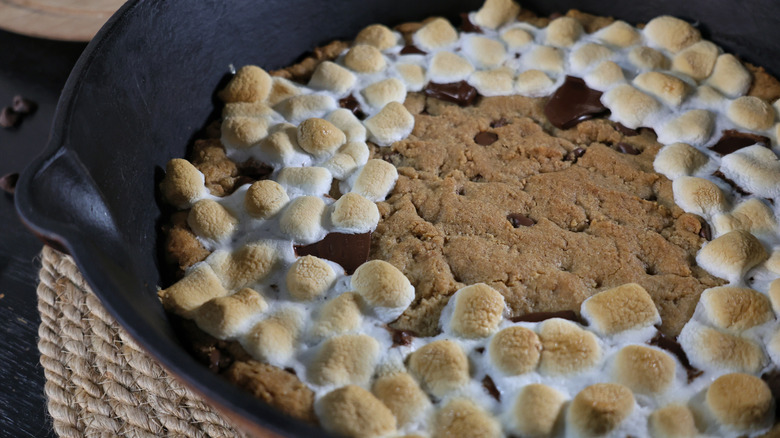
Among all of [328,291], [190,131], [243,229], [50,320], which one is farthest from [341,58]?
[50,320]

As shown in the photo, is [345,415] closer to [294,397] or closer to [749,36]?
[294,397]

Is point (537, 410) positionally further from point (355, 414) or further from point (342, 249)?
point (342, 249)

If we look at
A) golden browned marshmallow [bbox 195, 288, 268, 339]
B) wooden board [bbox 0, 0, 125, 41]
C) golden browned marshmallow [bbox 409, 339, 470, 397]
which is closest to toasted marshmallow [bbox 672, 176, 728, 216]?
golden browned marshmallow [bbox 409, 339, 470, 397]

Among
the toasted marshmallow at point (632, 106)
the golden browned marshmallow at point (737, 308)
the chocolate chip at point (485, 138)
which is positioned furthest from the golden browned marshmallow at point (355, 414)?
the toasted marshmallow at point (632, 106)

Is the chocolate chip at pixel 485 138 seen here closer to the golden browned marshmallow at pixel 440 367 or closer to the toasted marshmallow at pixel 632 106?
the toasted marshmallow at pixel 632 106

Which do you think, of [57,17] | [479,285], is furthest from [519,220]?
[57,17]
